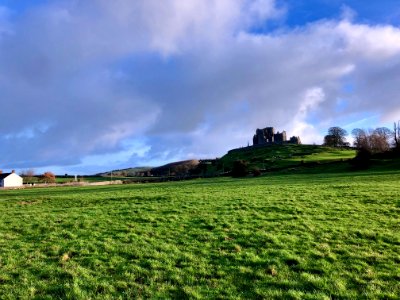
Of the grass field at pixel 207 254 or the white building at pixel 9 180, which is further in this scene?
the white building at pixel 9 180

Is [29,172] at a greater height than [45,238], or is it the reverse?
[29,172]

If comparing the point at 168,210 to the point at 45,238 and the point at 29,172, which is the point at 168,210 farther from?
the point at 29,172

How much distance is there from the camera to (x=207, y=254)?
1298cm

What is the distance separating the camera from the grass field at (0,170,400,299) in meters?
9.91

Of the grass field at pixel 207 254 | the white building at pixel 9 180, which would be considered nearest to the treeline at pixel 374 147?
the grass field at pixel 207 254

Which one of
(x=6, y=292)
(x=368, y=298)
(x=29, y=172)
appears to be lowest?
(x=368, y=298)

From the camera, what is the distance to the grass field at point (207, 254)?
991cm

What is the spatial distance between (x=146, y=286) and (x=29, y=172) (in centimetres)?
21227

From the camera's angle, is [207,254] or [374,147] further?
[374,147]

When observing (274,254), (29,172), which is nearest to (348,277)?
(274,254)

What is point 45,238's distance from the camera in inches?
632

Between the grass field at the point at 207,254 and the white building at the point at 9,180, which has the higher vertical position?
the white building at the point at 9,180

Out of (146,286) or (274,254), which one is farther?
(274,254)

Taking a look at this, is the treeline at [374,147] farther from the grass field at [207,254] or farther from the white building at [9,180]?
the white building at [9,180]
